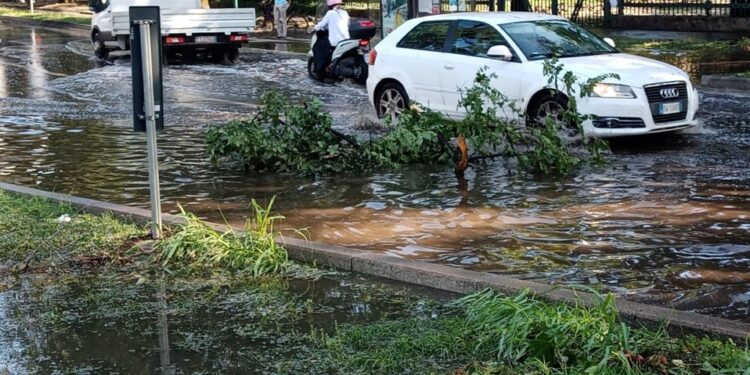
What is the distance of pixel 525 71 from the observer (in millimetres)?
12844

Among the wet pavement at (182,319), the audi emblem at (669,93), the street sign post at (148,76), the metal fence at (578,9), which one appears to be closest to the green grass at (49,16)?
the metal fence at (578,9)

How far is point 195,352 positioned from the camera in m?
5.98

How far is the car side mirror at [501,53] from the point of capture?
1298 cm

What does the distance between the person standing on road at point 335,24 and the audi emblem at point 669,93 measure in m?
8.95

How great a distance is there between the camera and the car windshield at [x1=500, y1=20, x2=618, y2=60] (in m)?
13.2

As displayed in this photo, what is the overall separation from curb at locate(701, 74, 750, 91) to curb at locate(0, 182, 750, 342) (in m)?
11.2

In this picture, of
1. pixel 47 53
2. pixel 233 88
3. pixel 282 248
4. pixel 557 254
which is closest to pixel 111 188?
pixel 282 248

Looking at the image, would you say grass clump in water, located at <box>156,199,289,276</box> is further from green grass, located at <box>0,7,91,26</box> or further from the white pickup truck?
green grass, located at <box>0,7,91,26</box>

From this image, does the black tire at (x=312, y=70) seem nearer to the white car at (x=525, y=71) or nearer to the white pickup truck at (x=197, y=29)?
the white pickup truck at (x=197, y=29)

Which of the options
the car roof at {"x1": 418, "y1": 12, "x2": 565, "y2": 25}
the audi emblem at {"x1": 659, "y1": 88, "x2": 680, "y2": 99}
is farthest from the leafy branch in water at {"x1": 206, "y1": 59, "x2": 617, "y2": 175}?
the car roof at {"x1": 418, "y1": 12, "x2": 565, "y2": 25}

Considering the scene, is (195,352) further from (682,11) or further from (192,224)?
(682,11)

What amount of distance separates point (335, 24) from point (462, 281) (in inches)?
551

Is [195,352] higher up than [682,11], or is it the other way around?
[682,11]

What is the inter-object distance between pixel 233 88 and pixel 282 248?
13.4m
